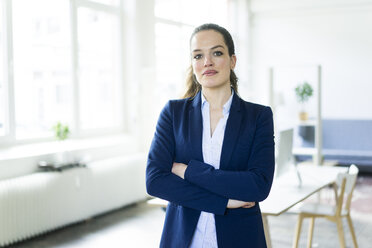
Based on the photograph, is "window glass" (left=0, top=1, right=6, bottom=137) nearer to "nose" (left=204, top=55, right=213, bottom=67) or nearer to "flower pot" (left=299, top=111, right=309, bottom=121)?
"nose" (left=204, top=55, right=213, bottom=67)

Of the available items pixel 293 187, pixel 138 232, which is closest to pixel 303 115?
pixel 138 232

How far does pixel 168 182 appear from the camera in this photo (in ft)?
5.75

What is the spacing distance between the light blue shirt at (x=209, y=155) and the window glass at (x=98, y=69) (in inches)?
167

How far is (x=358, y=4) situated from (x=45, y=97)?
20.1ft

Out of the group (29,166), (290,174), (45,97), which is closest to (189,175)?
(290,174)

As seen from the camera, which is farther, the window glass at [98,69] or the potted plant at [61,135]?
the window glass at [98,69]

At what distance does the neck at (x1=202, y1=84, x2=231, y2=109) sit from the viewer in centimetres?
176

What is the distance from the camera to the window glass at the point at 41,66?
5.05m

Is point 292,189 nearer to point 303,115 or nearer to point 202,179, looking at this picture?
point 202,179

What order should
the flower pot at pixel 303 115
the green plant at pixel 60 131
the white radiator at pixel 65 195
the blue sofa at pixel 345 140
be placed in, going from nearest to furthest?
the white radiator at pixel 65 195 < the green plant at pixel 60 131 < the blue sofa at pixel 345 140 < the flower pot at pixel 303 115

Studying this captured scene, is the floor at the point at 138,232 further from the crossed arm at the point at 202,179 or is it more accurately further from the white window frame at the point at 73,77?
the crossed arm at the point at 202,179

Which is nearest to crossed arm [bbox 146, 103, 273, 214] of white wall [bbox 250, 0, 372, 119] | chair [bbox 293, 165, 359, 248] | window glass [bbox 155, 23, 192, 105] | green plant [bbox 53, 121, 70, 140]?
chair [bbox 293, 165, 359, 248]

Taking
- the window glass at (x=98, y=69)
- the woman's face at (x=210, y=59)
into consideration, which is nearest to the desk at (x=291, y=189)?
the woman's face at (x=210, y=59)

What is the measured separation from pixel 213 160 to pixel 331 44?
26.1 feet
